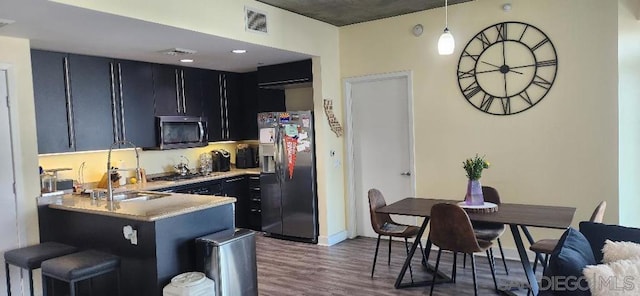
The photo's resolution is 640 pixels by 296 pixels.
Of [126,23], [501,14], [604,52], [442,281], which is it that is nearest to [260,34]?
[126,23]

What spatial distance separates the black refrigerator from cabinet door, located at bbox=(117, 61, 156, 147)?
135 cm

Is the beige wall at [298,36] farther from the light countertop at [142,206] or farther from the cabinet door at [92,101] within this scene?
the cabinet door at [92,101]

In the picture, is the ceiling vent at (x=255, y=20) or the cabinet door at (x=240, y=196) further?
the cabinet door at (x=240, y=196)

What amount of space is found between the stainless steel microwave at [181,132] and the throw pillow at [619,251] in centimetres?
457

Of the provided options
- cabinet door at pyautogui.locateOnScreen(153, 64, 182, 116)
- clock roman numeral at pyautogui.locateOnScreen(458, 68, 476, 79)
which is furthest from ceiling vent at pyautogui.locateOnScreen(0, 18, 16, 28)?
clock roman numeral at pyautogui.locateOnScreen(458, 68, 476, 79)

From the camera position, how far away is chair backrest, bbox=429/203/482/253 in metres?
3.35

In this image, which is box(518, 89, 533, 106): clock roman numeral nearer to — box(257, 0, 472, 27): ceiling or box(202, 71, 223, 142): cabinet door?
box(257, 0, 472, 27): ceiling

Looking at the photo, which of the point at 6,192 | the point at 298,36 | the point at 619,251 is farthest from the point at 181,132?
the point at 619,251

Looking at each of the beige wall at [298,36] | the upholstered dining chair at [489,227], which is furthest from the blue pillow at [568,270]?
the beige wall at [298,36]

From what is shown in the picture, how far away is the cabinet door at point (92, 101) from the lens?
14.8 ft

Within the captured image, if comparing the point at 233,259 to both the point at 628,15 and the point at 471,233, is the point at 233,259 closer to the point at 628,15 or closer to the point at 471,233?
the point at 471,233

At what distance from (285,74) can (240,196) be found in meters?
1.78

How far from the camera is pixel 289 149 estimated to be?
5.56 m

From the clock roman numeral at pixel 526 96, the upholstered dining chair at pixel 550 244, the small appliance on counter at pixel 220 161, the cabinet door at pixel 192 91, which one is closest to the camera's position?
the upholstered dining chair at pixel 550 244
